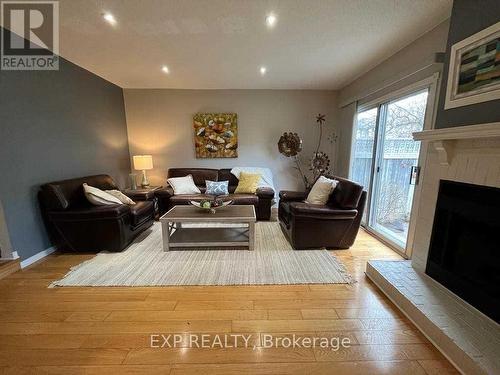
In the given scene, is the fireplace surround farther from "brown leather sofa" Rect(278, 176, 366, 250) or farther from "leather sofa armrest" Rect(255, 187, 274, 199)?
"leather sofa armrest" Rect(255, 187, 274, 199)

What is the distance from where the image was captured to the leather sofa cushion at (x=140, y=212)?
9.36 feet

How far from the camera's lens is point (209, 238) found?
2861 millimetres

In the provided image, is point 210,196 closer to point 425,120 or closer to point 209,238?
point 209,238

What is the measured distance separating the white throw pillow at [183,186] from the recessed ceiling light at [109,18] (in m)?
2.42

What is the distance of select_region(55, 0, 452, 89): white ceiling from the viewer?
1.89m

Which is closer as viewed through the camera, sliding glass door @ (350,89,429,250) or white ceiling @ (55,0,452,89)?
white ceiling @ (55,0,452,89)

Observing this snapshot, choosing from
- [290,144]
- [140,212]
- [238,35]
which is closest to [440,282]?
[238,35]

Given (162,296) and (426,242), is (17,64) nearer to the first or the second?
(162,296)

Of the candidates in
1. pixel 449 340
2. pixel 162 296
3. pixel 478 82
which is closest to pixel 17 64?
pixel 162 296

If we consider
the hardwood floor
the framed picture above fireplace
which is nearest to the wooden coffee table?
the hardwood floor

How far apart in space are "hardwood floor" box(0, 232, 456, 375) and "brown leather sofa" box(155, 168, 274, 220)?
179 centimetres

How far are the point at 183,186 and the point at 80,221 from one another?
5.54 ft

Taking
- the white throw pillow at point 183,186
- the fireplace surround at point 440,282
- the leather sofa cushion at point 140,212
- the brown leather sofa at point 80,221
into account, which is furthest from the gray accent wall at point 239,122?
the fireplace surround at point 440,282

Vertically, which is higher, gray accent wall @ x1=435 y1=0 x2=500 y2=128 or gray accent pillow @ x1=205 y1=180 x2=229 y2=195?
gray accent wall @ x1=435 y1=0 x2=500 y2=128
